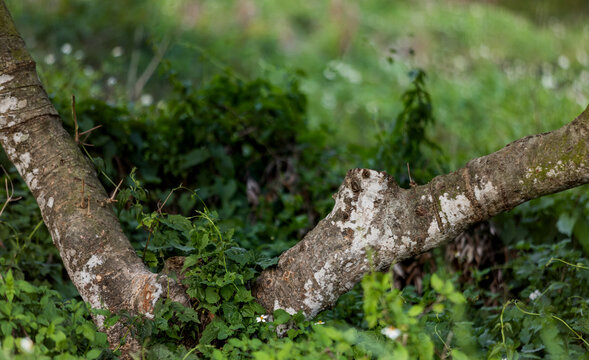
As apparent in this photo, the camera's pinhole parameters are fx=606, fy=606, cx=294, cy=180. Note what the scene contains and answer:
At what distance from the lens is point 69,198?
6.70ft

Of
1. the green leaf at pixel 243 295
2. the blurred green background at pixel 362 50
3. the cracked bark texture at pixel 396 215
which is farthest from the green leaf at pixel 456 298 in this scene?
the blurred green background at pixel 362 50

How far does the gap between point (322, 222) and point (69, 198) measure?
86 cm

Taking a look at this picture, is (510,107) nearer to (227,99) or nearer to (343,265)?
(227,99)

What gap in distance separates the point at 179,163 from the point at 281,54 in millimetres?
4994

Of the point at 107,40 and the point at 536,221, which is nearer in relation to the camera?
the point at 536,221

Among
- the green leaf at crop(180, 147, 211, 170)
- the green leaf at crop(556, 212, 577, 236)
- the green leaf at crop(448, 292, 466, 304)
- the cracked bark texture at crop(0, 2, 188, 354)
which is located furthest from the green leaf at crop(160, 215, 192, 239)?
the green leaf at crop(556, 212, 577, 236)

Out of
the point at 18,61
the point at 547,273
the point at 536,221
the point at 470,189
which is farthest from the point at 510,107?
the point at 18,61

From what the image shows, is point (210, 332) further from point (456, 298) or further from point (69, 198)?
point (456, 298)

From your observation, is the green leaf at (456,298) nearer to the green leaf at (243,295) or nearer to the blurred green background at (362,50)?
the green leaf at (243,295)

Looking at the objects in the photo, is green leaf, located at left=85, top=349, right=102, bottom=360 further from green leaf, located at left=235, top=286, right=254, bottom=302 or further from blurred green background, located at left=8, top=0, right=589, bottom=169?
blurred green background, located at left=8, top=0, right=589, bottom=169

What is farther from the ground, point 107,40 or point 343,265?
point 343,265

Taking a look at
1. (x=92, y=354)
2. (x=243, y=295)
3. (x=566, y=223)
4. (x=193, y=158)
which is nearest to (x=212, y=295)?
(x=243, y=295)

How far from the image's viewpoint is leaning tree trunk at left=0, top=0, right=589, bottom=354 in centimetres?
183

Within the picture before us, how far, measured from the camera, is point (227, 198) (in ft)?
10.3
